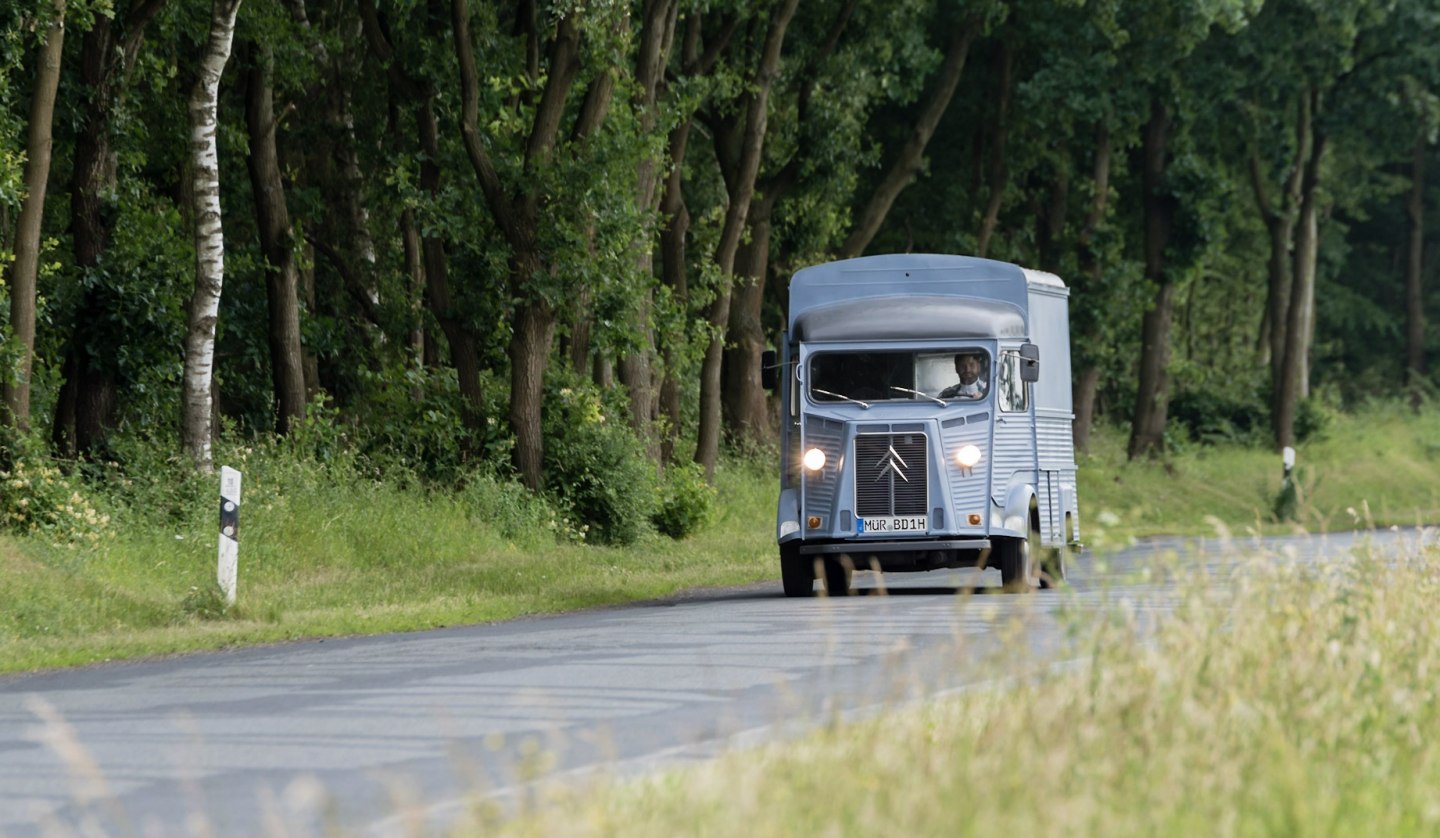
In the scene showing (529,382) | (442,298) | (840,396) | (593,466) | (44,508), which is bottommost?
(44,508)

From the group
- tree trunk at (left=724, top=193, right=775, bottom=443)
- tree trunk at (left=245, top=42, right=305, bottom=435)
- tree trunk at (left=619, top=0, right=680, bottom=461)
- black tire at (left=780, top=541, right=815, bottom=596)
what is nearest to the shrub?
black tire at (left=780, top=541, right=815, bottom=596)

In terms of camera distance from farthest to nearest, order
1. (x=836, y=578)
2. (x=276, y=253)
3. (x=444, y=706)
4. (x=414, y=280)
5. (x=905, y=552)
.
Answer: (x=414, y=280) → (x=276, y=253) → (x=836, y=578) → (x=905, y=552) → (x=444, y=706)

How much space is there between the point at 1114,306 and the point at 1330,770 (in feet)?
139

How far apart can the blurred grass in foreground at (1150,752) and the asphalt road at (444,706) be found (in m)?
0.21

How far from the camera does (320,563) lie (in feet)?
83.4

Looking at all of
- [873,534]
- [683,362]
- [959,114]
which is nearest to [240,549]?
[873,534]

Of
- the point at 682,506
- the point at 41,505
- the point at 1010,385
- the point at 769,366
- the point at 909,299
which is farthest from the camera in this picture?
the point at 682,506

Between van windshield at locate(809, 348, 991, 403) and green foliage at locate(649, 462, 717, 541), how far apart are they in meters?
8.96

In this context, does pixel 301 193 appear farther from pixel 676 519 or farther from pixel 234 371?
pixel 676 519

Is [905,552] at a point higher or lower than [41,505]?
lower

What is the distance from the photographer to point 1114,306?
50719 mm

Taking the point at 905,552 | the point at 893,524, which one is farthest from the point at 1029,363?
the point at 905,552

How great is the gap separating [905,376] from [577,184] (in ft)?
25.9

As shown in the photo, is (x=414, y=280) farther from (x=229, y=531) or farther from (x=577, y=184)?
(x=229, y=531)
